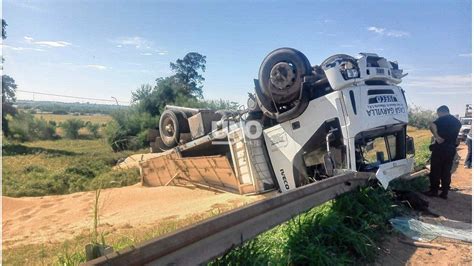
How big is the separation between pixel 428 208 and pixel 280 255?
3.26m

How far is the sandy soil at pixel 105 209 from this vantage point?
6.99 m

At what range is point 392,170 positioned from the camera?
5.87 metres

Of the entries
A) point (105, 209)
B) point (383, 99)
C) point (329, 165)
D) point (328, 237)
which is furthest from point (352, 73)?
point (105, 209)

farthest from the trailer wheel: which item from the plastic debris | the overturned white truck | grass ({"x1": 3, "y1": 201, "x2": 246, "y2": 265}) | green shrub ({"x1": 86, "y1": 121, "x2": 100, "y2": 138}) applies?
green shrub ({"x1": 86, "y1": 121, "x2": 100, "y2": 138})

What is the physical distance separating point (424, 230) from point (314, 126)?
2351 mm

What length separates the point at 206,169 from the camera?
8953 mm

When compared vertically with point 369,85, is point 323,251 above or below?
below

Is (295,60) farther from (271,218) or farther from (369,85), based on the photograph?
(271,218)

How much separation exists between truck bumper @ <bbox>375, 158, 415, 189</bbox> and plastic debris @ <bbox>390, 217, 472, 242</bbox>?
28.1 inches

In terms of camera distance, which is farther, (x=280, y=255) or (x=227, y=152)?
(x=227, y=152)

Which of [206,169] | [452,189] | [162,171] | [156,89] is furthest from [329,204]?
[156,89]

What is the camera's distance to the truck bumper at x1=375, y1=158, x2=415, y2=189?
5.41 metres

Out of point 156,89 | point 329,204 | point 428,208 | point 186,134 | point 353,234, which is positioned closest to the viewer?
point 353,234

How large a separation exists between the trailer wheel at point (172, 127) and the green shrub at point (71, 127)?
1723 inches
